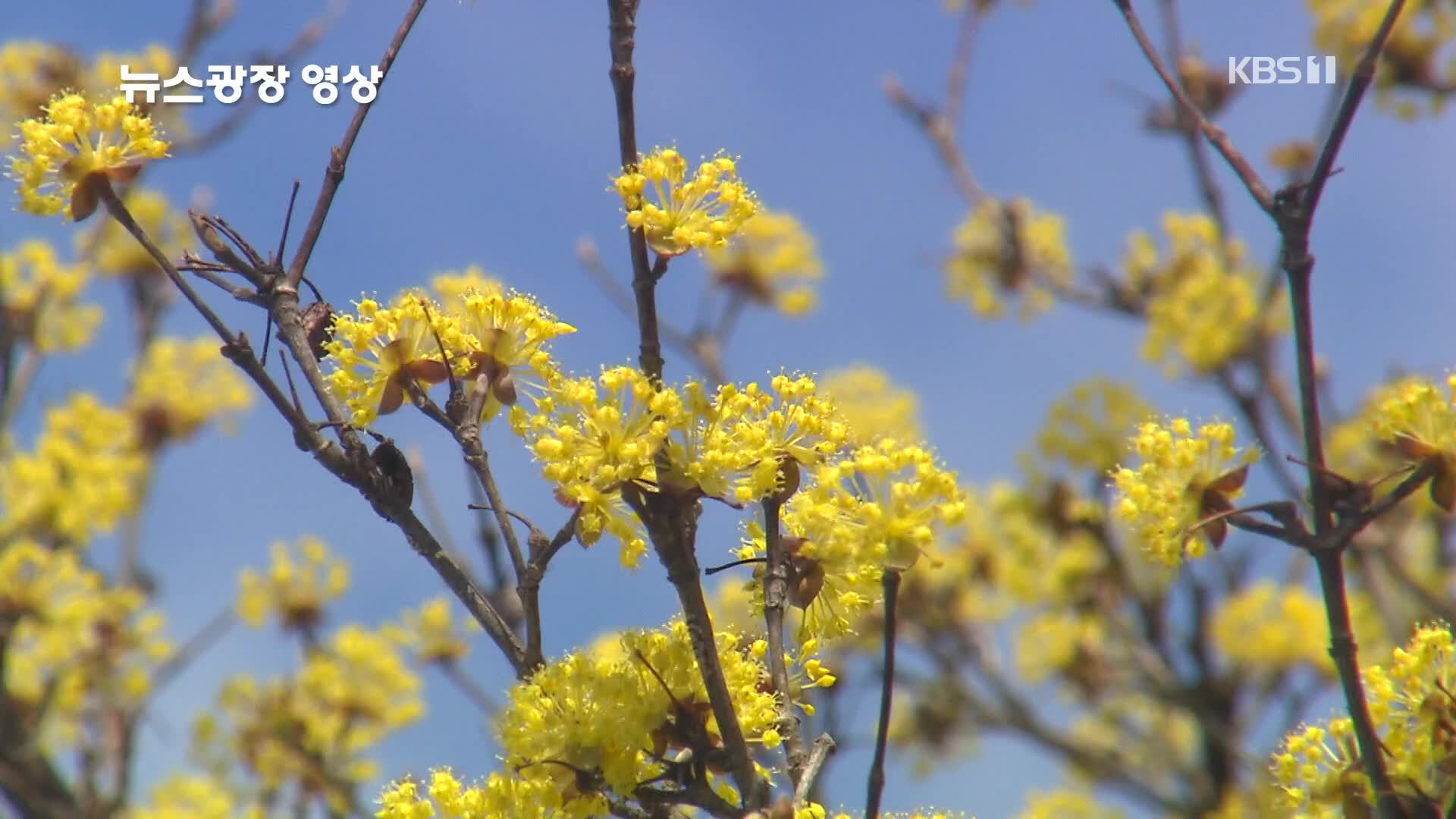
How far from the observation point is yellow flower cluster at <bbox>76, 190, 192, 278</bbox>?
825cm

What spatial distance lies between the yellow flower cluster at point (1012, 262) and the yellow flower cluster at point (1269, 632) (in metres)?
2.20

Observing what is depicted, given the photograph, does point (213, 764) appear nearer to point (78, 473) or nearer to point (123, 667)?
point (123, 667)

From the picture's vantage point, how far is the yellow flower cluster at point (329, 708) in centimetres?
584

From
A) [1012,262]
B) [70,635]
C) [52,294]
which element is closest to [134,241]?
[52,294]

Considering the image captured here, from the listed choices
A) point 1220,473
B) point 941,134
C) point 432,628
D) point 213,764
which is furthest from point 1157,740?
point 1220,473

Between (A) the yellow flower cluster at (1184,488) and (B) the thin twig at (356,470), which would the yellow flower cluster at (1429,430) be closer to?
(A) the yellow flower cluster at (1184,488)

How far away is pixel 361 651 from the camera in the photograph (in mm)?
6266

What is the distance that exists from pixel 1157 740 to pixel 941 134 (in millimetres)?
3611

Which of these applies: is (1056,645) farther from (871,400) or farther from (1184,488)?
(1184,488)

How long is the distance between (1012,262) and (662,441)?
21.9ft

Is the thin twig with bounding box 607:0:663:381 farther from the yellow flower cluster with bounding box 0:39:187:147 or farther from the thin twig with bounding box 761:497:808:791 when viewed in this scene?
the yellow flower cluster with bounding box 0:39:187:147

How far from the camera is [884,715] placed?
1.39 metres

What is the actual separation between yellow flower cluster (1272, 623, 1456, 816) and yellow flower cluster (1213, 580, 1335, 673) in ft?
18.9

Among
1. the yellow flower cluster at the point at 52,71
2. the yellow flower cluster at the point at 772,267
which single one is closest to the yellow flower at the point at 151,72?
the yellow flower cluster at the point at 52,71
